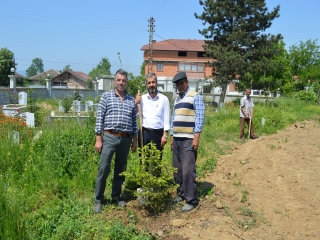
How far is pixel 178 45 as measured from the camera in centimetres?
4628

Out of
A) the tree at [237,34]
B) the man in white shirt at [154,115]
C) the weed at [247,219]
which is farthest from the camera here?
the tree at [237,34]

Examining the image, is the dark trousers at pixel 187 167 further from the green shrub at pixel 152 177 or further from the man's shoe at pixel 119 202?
the man's shoe at pixel 119 202

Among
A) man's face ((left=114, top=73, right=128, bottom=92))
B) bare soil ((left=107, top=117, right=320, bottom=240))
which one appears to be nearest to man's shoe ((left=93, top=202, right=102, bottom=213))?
bare soil ((left=107, top=117, right=320, bottom=240))

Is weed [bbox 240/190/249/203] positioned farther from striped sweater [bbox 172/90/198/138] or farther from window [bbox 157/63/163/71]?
window [bbox 157/63/163/71]

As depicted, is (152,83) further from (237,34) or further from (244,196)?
(237,34)

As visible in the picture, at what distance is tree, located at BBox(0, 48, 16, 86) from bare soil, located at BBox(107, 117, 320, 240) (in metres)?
41.5

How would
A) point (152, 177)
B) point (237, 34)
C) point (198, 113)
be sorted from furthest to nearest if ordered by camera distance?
1. point (237, 34)
2. point (198, 113)
3. point (152, 177)

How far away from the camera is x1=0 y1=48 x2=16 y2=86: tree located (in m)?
41.0

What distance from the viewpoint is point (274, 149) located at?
7699 mm

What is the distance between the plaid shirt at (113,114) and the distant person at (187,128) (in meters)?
0.68

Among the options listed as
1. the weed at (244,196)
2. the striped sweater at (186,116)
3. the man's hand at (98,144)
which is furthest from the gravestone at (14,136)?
the weed at (244,196)

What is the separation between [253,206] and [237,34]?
20.9 m

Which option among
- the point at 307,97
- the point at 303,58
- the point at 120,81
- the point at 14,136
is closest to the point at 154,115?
the point at 120,81

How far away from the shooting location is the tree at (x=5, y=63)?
4097 centimetres
